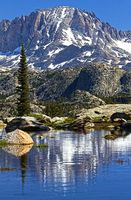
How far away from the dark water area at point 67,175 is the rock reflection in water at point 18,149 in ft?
1.98

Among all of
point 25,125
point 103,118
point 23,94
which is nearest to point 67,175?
point 25,125

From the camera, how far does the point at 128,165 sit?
169ft

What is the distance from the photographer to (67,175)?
149 ft

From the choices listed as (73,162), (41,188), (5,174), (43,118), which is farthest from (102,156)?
(43,118)

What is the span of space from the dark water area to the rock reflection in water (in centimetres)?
60

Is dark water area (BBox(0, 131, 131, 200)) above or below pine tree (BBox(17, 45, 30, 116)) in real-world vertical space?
below

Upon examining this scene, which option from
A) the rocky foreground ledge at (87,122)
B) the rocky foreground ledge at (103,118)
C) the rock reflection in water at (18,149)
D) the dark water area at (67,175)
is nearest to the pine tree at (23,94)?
the rocky foreground ledge at (87,122)

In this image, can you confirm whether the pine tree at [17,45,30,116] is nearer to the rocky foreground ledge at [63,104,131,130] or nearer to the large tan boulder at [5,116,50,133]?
the rocky foreground ledge at [63,104,131,130]

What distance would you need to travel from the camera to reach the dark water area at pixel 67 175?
36781 mm

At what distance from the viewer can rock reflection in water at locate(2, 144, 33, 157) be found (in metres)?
64.4

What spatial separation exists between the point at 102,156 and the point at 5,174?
56.3 ft

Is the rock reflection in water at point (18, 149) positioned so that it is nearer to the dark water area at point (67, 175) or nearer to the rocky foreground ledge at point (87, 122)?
the dark water area at point (67, 175)

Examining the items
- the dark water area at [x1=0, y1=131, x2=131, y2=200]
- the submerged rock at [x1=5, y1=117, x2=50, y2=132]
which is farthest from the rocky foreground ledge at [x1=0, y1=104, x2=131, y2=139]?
the dark water area at [x1=0, y1=131, x2=131, y2=200]

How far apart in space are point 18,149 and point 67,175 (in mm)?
25893
